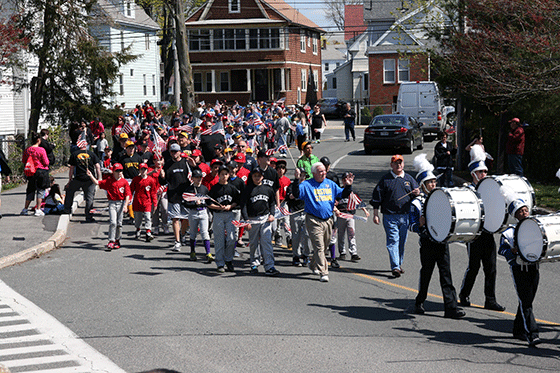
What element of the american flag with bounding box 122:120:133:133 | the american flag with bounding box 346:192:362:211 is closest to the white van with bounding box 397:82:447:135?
the american flag with bounding box 122:120:133:133

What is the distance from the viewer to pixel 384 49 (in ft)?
193

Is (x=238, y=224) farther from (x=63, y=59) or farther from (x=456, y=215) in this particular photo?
(x=63, y=59)

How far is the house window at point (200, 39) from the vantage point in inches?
2586

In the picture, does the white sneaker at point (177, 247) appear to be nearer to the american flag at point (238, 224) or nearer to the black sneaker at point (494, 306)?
the american flag at point (238, 224)

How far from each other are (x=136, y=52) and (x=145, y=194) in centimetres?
4386

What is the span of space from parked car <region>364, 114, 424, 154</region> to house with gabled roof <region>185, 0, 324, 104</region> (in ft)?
112

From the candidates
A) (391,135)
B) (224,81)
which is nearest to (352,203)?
(391,135)

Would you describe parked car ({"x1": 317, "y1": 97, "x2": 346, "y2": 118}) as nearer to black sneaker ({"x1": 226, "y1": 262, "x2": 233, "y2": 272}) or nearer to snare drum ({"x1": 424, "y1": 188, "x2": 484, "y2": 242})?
black sneaker ({"x1": 226, "y1": 262, "x2": 233, "y2": 272})

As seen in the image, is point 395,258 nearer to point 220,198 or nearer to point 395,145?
point 220,198

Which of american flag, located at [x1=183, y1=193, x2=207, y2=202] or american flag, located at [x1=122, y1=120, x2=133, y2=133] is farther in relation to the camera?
american flag, located at [x1=122, y1=120, x2=133, y2=133]

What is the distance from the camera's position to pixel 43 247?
13867mm

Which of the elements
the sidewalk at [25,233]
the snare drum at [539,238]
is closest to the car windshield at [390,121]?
the sidewalk at [25,233]

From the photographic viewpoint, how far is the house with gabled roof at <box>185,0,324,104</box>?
64.9 metres

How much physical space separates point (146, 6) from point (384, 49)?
22.7 metres
